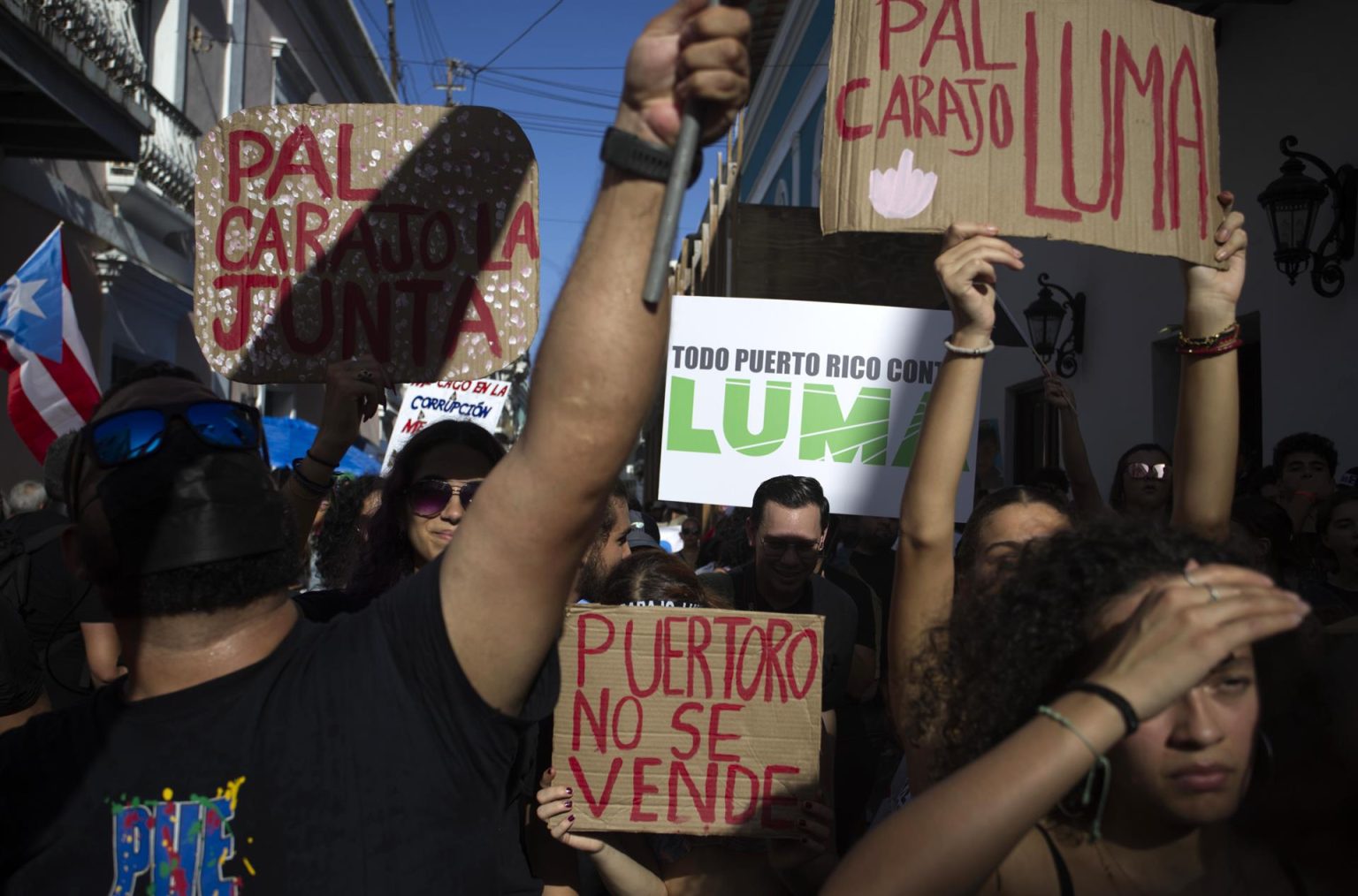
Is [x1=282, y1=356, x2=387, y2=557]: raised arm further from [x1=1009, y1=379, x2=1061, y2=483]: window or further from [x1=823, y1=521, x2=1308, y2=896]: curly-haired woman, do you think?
[x1=1009, y1=379, x2=1061, y2=483]: window

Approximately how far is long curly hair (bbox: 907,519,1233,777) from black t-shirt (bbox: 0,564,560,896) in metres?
0.60

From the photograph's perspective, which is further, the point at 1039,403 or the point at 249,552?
the point at 1039,403

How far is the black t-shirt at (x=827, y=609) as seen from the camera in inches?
137

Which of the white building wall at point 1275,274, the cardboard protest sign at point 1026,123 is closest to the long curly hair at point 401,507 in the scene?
the cardboard protest sign at point 1026,123

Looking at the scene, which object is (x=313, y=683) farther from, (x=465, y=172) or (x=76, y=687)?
(x=76, y=687)

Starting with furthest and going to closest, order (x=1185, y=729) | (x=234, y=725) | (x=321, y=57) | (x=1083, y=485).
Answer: (x=321, y=57)
(x=1083, y=485)
(x=234, y=725)
(x=1185, y=729)

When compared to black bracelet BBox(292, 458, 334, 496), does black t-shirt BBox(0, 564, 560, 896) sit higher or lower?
lower

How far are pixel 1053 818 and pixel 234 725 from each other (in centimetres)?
106

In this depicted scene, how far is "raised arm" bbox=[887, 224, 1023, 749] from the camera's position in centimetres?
207

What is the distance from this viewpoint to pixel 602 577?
419cm

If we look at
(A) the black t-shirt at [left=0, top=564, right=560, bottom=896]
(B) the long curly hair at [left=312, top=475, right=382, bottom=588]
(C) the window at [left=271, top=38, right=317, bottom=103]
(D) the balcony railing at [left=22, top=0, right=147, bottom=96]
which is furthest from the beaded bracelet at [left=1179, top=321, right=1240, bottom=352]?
(C) the window at [left=271, top=38, right=317, bottom=103]

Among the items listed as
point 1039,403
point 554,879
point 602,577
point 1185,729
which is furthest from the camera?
point 1039,403

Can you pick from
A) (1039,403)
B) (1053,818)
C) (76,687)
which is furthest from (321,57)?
(1053,818)

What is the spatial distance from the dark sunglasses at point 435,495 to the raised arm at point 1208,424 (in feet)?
5.17
